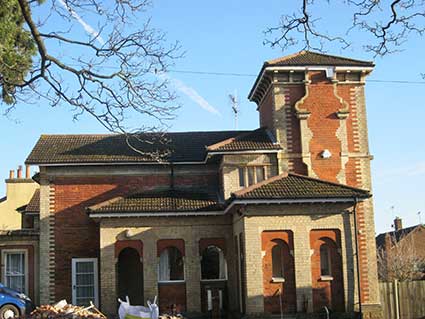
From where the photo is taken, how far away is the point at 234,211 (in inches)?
1128

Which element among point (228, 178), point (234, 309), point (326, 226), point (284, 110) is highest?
point (284, 110)

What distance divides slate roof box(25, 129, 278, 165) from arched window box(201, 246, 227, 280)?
4.37m

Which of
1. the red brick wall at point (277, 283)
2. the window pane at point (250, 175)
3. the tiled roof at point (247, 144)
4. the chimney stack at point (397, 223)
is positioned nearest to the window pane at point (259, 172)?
the window pane at point (250, 175)

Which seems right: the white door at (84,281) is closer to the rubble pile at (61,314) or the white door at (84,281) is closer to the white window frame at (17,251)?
the white window frame at (17,251)

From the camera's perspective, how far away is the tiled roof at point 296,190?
26.5 meters

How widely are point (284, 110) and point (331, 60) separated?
3249 mm

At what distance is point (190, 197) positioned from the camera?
3072cm

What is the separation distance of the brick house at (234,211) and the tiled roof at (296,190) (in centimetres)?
7

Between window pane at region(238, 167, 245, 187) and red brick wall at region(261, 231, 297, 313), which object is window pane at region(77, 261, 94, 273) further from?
red brick wall at region(261, 231, 297, 313)

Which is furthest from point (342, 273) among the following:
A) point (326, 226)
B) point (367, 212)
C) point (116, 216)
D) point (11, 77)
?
point (11, 77)

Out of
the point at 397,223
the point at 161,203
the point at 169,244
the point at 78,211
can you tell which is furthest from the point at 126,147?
the point at 397,223

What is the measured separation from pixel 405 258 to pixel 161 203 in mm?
27981

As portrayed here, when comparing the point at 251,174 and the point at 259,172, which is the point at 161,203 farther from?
the point at 259,172

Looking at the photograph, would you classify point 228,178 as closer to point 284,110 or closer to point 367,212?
point 284,110
